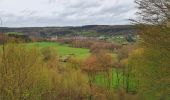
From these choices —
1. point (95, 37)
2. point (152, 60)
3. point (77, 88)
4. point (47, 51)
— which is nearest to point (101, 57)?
point (47, 51)

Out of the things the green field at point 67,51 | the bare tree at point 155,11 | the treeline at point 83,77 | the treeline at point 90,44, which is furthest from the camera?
the treeline at point 90,44

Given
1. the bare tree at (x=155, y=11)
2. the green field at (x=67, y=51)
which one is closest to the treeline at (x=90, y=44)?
the green field at (x=67, y=51)

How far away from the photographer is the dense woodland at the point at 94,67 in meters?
14.0

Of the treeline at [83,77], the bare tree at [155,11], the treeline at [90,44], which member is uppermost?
the bare tree at [155,11]

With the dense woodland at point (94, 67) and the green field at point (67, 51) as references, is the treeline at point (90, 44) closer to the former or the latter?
the dense woodland at point (94, 67)

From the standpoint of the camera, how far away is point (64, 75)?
6322 cm

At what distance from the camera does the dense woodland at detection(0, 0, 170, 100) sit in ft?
46.0

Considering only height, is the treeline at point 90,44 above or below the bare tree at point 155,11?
below

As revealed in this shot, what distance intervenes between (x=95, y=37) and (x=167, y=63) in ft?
338

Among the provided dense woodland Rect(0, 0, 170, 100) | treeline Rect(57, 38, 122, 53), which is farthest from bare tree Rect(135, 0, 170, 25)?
treeline Rect(57, 38, 122, 53)

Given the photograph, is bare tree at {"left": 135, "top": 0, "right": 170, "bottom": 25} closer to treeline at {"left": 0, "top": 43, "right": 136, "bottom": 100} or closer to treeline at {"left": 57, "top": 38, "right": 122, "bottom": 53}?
treeline at {"left": 0, "top": 43, "right": 136, "bottom": 100}

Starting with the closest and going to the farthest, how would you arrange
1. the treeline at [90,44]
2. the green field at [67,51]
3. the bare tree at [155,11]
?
the bare tree at [155,11]
the green field at [67,51]
the treeline at [90,44]

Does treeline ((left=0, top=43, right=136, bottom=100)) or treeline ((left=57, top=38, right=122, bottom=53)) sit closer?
treeline ((left=0, top=43, right=136, bottom=100))

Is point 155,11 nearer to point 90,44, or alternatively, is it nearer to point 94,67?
point 94,67
